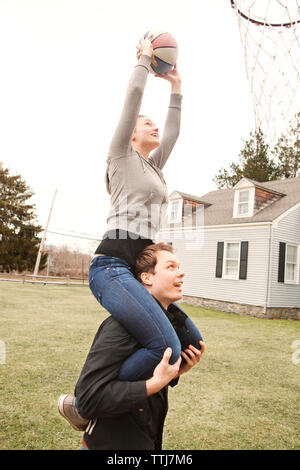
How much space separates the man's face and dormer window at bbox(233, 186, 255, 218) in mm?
15031

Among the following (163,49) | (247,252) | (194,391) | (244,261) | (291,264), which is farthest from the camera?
(291,264)

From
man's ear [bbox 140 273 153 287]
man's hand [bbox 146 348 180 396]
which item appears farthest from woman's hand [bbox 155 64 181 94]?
man's hand [bbox 146 348 180 396]

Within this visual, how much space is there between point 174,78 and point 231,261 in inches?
A: 576

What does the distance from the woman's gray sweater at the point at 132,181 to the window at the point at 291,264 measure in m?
14.9

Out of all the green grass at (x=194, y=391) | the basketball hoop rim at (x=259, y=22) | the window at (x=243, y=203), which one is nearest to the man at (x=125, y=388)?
the green grass at (x=194, y=391)

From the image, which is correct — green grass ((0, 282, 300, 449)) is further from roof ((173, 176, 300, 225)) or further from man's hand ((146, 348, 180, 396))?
roof ((173, 176, 300, 225))

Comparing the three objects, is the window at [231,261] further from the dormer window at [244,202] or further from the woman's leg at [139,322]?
the woman's leg at [139,322]

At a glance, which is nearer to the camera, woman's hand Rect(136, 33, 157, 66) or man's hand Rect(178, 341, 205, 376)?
man's hand Rect(178, 341, 205, 376)

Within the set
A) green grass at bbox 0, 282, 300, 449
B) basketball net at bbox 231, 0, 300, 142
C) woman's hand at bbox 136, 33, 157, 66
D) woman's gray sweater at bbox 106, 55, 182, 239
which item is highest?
basketball net at bbox 231, 0, 300, 142

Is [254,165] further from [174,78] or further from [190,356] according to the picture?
[190,356]

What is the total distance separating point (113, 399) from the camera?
5.49 feet

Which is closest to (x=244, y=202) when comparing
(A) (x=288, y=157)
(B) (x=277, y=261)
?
(B) (x=277, y=261)

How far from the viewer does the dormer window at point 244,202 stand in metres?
16.4

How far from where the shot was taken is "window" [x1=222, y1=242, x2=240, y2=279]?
53.5ft
